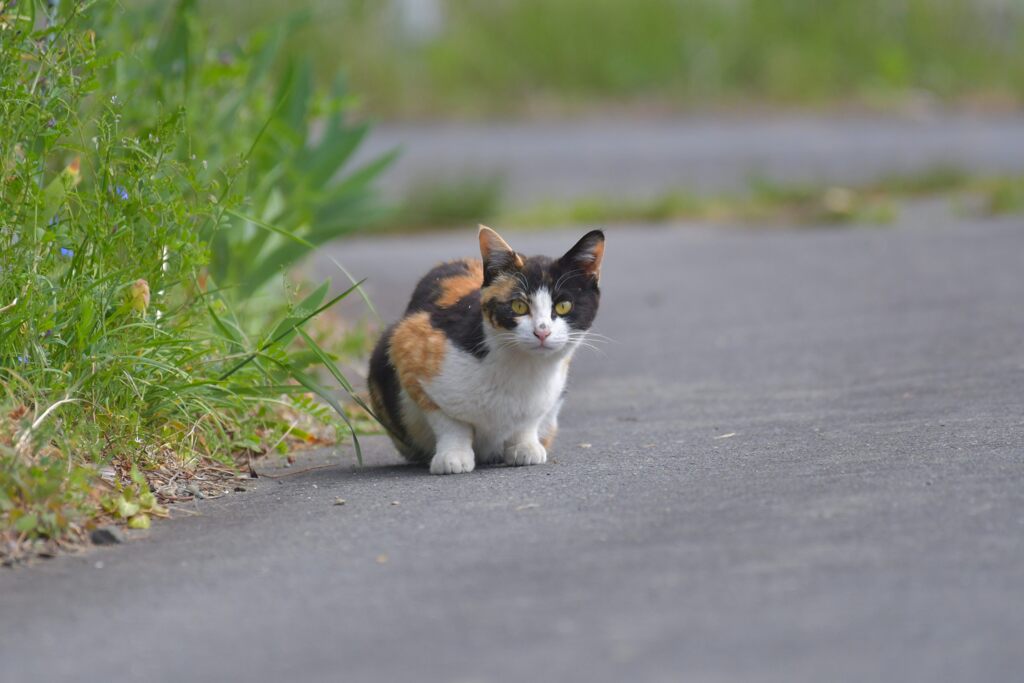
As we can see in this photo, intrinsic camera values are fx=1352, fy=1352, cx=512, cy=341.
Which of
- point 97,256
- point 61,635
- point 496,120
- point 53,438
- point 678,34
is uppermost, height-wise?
point 678,34

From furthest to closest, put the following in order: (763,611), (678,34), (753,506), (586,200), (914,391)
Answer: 1. (678,34)
2. (586,200)
3. (914,391)
4. (753,506)
5. (763,611)

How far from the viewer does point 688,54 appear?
1769 centimetres

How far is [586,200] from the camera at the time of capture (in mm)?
11344

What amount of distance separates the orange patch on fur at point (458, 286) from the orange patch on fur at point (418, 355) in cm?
9

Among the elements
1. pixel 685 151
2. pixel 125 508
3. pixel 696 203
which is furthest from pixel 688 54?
pixel 125 508

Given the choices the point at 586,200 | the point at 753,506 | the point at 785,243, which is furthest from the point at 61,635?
the point at 586,200

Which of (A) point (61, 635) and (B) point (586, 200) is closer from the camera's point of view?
(A) point (61, 635)

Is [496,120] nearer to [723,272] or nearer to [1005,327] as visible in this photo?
[723,272]

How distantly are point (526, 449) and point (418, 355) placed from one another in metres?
0.46

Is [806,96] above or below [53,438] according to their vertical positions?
above

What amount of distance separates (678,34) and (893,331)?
39.6 ft

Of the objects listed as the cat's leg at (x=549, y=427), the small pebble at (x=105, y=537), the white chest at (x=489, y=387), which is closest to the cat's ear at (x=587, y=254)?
the white chest at (x=489, y=387)

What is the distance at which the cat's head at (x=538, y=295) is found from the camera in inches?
162

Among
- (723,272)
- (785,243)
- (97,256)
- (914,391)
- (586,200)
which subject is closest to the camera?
(97,256)
